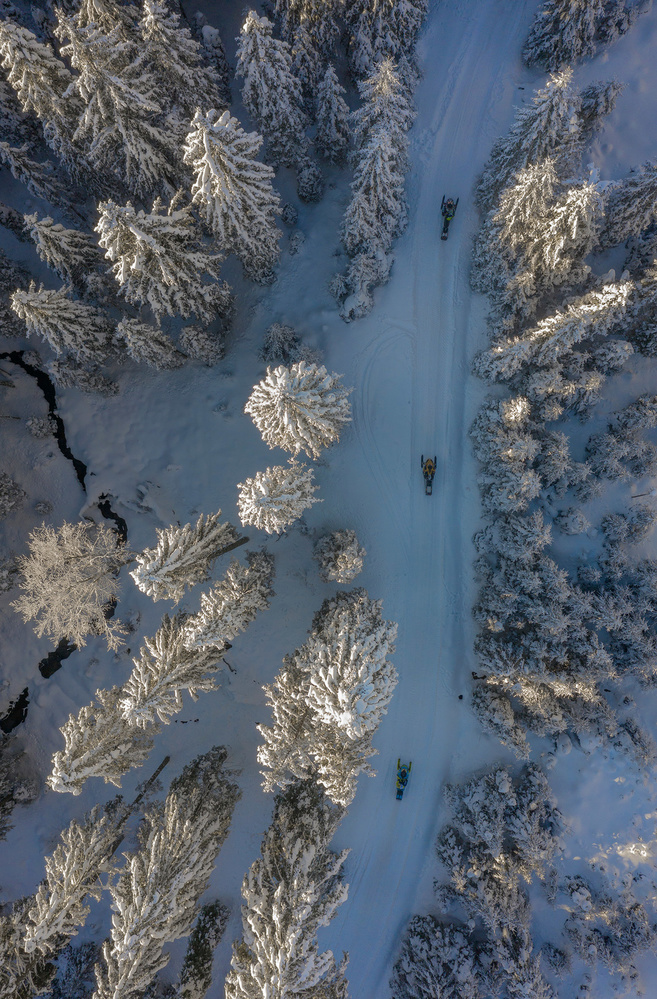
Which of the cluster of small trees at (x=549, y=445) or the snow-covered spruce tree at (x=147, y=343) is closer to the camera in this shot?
the cluster of small trees at (x=549, y=445)

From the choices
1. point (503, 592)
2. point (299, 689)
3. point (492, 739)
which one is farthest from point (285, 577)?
point (492, 739)

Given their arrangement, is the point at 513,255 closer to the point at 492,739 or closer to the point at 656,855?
the point at 492,739

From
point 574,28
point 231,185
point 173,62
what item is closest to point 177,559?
point 231,185

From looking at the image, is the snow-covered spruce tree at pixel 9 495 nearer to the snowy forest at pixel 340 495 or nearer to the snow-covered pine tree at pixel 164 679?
the snowy forest at pixel 340 495

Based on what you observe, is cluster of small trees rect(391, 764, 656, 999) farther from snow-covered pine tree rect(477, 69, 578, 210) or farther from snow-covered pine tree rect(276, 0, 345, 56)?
snow-covered pine tree rect(276, 0, 345, 56)

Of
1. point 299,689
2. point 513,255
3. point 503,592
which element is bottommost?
point 299,689

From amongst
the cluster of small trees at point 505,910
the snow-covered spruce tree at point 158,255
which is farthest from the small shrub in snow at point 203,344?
the cluster of small trees at point 505,910
